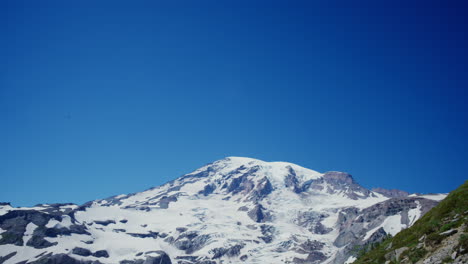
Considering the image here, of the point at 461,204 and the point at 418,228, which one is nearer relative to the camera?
the point at 461,204

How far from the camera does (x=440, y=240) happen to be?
23297 mm

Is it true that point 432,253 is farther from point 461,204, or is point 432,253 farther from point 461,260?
point 461,204

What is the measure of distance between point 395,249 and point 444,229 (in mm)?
5561

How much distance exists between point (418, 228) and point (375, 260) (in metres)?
3.88

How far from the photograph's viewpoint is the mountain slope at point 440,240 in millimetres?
20766

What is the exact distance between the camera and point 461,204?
88.9 feet

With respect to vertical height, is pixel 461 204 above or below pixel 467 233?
above

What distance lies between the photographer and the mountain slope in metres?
20.8

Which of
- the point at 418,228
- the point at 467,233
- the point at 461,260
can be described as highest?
the point at 418,228

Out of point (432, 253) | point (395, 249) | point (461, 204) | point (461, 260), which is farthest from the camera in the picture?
point (395, 249)

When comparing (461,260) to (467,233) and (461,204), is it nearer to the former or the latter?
(467,233)

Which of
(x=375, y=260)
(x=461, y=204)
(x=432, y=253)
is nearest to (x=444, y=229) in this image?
(x=432, y=253)

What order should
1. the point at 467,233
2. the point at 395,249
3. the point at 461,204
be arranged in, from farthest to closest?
the point at 395,249 → the point at 461,204 → the point at 467,233

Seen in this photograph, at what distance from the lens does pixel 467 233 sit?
2139 centimetres
